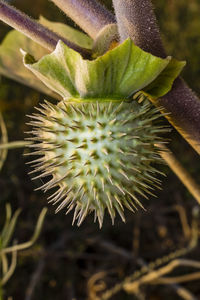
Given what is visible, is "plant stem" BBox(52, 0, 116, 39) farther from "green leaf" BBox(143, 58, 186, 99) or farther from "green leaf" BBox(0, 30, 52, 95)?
"green leaf" BBox(0, 30, 52, 95)

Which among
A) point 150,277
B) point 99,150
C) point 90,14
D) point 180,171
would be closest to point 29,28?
point 90,14

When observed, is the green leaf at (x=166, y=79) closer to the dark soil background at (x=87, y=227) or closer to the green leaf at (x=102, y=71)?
the green leaf at (x=102, y=71)

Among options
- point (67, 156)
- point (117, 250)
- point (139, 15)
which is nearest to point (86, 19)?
point (139, 15)

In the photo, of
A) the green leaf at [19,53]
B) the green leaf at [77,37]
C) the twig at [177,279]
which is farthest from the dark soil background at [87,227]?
the green leaf at [77,37]

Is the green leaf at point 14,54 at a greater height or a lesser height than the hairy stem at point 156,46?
greater

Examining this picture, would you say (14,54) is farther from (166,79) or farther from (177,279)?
(177,279)

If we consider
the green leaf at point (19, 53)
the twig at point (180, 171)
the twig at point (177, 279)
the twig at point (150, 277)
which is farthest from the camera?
the twig at point (177, 279)

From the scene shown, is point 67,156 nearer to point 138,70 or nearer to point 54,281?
point 138,70
